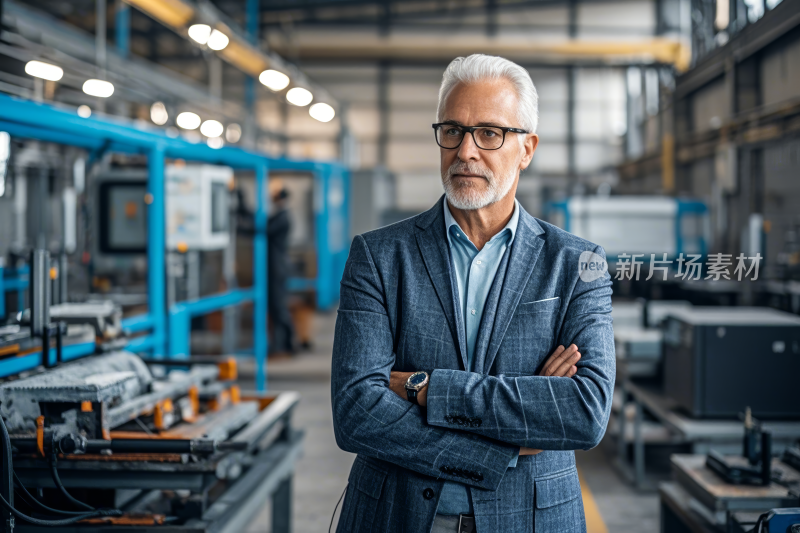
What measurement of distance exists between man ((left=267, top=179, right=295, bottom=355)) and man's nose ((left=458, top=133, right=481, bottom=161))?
6.08 meters

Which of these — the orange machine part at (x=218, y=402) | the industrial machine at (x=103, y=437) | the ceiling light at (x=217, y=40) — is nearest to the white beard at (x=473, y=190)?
the industrial machine at (x=103, y=437)

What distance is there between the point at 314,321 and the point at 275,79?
247 inches

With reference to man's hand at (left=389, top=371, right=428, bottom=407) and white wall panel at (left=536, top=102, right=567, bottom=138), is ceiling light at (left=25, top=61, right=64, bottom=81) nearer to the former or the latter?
man's hand at (left=389, top=371, right=428, bottom=407)

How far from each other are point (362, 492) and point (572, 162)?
16.1 m

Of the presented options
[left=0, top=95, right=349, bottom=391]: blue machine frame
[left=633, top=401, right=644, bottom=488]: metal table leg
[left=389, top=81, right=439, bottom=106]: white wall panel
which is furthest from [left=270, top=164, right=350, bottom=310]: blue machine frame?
[left=633, top=401, right=644, bottom=488]: metal table leg

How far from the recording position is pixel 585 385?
4.47 feet

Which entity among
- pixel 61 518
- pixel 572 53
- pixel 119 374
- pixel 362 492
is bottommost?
pixel 61 518

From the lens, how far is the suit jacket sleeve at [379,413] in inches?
52.8

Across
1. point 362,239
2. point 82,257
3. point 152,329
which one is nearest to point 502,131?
point 362,239

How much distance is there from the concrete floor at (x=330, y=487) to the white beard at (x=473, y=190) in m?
2.32

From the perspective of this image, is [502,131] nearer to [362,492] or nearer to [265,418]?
[362,492]

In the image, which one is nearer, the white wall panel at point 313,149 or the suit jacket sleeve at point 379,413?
the suit jacket sleeve at point 379,413

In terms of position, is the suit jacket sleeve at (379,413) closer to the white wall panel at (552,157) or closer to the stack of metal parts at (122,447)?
the stack of metal parts at (122,447)

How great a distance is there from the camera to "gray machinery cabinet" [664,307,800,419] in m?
3.04
